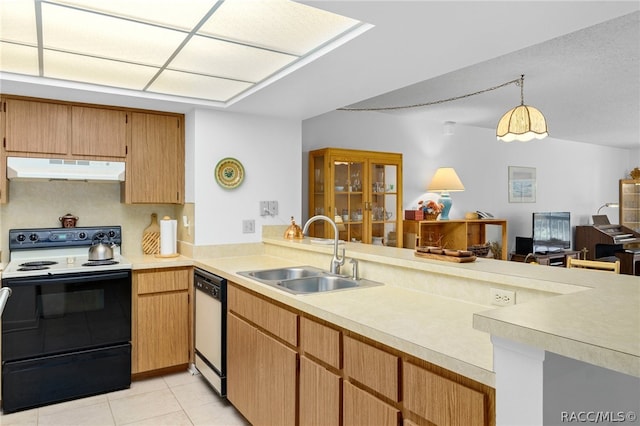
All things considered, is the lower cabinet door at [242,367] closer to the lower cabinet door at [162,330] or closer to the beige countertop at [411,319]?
the beige countertop at [411,319]

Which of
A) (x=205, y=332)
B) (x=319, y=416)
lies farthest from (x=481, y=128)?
(x=319, y=416)

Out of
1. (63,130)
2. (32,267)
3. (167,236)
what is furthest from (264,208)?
(32,267)

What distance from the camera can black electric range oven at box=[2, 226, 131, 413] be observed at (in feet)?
9.14

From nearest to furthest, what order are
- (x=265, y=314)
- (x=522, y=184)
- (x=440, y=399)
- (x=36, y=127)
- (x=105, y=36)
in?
1. (x=440, y=399)
2. (x=105, y=36)
3. (x=265, y=314)
4. (x=36, y=127)
5. (x=522, y=184)

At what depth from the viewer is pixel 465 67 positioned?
2.86 metres

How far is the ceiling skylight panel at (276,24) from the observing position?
1.83 metres

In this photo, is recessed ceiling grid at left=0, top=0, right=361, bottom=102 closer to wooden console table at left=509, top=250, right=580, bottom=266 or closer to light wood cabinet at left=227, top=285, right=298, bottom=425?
light wood cabinet at left=227, top=285, right=298, bottom=425

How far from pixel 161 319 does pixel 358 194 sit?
232 centimetres

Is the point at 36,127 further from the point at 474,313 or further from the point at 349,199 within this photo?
the point at 474,313

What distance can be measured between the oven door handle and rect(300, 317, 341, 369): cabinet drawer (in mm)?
1710

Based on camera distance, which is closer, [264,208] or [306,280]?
[306,280]

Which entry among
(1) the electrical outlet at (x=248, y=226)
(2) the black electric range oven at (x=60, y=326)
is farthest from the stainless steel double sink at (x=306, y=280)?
(2) the black electric range oven at (x=60, y=326)

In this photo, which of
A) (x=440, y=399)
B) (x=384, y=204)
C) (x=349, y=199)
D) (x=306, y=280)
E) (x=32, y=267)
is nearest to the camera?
(x=440, y=399)

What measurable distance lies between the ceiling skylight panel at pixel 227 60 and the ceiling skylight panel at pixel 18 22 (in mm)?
677
